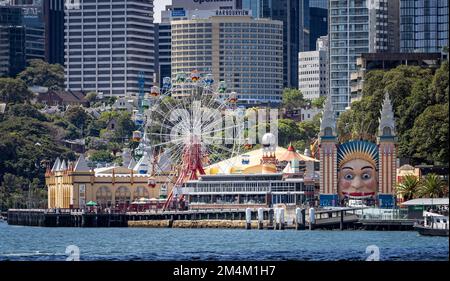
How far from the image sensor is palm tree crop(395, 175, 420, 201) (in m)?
161

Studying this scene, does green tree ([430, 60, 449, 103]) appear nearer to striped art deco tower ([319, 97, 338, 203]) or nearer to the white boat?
striped art deco tower ([319, 97, 338, 203])

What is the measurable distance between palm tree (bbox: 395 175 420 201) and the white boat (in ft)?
87.6

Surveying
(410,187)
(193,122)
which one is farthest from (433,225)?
(193,122)

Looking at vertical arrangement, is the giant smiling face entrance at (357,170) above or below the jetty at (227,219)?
above

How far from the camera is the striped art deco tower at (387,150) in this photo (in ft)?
563

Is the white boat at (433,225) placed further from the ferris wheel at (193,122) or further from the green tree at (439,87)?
the ferris wheel at (193,122)

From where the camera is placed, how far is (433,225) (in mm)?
128625

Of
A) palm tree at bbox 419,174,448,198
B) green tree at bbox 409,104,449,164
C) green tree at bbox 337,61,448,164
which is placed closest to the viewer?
green tree at bbox 409,104,449,164

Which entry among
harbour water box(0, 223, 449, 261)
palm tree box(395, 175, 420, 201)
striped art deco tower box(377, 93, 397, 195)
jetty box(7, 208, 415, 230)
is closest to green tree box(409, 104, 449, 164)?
palm tree box(395, 175, 420, 201)

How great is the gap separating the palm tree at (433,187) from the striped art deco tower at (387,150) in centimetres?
1581

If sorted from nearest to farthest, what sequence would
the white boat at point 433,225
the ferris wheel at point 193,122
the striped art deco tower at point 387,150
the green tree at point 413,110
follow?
the white boat at point 433,225 < the green tree at point 413,110 < the striped art deco tower at point 387,150 < the ferris wheel at point 193,122

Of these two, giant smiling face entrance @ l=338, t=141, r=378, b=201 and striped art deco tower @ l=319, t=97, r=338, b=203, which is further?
giant smiling face entrance @ l=338, t=141, r=378, b=201

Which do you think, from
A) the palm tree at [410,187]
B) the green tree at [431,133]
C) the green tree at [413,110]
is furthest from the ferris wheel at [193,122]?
the palm tree at [410,187]
